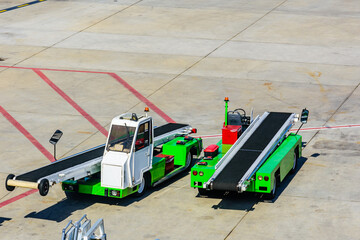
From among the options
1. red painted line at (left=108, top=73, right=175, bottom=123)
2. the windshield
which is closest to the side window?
the windshield

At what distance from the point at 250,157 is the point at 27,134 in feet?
30.7

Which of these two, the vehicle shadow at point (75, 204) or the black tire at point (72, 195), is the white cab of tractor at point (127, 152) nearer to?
the vehicle shadow at point (75, 204)

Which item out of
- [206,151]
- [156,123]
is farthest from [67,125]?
[206,151]

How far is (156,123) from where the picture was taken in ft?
91.7

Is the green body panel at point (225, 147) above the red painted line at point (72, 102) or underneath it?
above

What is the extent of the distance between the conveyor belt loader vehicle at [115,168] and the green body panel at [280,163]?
3213 mm

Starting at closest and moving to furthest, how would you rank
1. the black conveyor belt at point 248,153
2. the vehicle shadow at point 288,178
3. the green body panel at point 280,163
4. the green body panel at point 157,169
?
the black conveyor belt at point 248,153
the green body panel at point 280,163
the vehicle shadow at point 288,178
the green body panel at point 157,169

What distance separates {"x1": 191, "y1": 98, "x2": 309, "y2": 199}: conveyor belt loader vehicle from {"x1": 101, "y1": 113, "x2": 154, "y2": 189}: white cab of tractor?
1.56 m

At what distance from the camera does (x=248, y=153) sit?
2148 cm

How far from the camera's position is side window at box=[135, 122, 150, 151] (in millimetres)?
21078

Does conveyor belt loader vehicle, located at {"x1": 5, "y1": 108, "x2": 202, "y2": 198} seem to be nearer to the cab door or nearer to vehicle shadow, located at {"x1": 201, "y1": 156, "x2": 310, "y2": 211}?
the cab door

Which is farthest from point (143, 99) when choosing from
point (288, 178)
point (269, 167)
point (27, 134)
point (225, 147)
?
point (269, 167)

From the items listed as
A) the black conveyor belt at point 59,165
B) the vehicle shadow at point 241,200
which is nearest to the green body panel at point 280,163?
the vehicle shadow at point 241,200

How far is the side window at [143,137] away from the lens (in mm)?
21078
